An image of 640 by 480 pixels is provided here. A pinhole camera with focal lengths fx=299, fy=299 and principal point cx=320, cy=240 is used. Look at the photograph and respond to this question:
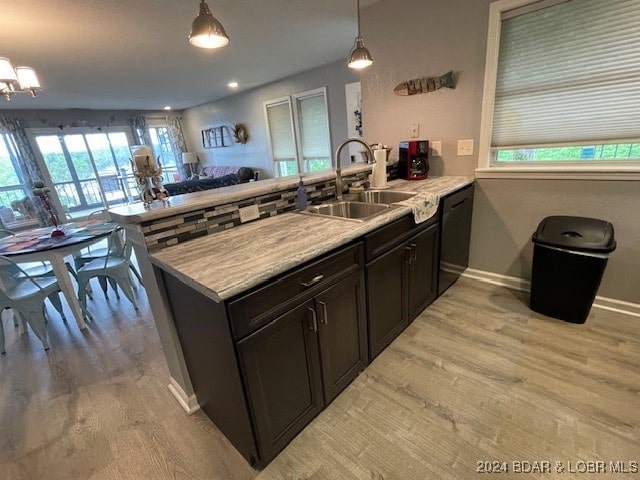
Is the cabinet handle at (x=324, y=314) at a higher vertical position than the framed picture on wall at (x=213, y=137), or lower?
lower

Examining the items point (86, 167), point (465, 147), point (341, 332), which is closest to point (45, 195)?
point (341, 332)

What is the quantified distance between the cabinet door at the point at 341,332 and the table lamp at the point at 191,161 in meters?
8.05

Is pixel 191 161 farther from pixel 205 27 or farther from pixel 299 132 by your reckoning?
pixel 205 27

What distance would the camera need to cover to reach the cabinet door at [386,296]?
166 cm

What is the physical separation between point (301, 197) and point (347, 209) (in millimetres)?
378

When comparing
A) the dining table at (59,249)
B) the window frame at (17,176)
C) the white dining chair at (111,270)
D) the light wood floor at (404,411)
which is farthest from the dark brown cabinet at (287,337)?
the window frame at (17,176)

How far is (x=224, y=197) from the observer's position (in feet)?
5.22

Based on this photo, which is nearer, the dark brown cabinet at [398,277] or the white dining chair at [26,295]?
the dark brown cabinet at [398,277]

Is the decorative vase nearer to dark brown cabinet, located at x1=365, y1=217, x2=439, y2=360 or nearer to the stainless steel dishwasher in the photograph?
dark brown cabinet, located at x1=365, y1=217, x2=439, y2=360

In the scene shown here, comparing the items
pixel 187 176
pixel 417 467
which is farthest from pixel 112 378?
pixel 187 176

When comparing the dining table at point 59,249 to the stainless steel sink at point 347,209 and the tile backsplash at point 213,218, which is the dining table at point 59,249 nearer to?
the tile backsplash at point 213,218

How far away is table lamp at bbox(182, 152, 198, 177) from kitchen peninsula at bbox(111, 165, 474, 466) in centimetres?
737

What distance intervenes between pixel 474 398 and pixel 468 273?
145cm

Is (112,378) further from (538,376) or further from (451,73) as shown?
(451,73)
